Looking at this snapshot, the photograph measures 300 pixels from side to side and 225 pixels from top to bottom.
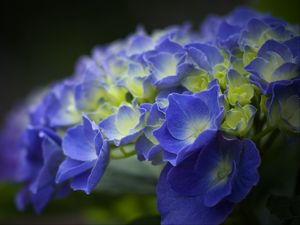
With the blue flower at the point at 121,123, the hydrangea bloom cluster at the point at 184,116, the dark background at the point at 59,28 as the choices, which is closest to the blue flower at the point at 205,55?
the hydrangea bloom cluster at the point at 184,116

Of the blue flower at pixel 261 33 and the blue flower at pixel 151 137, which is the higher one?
the blue flower at pixel 261 33

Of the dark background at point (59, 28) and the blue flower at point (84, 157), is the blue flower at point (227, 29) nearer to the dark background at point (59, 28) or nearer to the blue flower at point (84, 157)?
the blue flower at point (84, 157)

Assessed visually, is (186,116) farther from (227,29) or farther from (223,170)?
(227,29)

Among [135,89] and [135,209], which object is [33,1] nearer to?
[135,209]

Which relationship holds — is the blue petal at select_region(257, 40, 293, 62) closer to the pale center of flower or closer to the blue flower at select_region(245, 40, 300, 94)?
the blue flower at select_region(245, 40, 300, 94)

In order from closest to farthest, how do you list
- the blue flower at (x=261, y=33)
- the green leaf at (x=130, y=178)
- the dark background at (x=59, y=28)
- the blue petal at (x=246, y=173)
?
the blue petal at (x=246, y=173), the blue flower at (x=261, y=33), the green leaf at (x=130, y=178), the dark background at (x=59, y=28)

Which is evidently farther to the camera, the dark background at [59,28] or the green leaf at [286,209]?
the dark background at [59,28]

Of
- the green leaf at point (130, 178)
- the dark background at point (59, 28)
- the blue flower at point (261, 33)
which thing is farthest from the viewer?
the dark background at point (59, 28)
